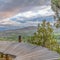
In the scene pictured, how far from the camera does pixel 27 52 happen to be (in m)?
10.5

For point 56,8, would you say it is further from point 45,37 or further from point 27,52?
point 45,37

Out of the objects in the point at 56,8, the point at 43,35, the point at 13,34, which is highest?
the point at 56,8

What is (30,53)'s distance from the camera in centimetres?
1023

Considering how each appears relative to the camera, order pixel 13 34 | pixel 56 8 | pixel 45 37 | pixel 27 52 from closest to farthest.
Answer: pixel 27 52, pixel 56 8, pixel 45 37, pixel 13 34

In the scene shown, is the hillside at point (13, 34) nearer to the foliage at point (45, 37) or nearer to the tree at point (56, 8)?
the foliage at point (45, 37)

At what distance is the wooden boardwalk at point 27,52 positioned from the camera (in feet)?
31.3

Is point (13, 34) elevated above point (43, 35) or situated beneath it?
situated beneath

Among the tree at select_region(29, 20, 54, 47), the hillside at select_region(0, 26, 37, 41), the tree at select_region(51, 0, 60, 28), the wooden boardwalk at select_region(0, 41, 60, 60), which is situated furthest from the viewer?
the hillside at select_region(0, 26, 37, 41)

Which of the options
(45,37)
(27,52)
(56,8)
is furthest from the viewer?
(45,37)

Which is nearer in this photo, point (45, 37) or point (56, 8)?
point (56, 8)

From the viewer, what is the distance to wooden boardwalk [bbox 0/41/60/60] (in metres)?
9.55

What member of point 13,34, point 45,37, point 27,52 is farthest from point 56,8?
point 13,34

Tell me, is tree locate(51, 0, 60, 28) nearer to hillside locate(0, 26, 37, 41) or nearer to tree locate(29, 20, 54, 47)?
tree locate(29, 20, 54, 47)

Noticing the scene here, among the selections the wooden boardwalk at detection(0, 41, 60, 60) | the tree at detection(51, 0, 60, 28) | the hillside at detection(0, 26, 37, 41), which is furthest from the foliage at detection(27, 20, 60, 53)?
the hillside at detection(0, 26, 37, 41)
